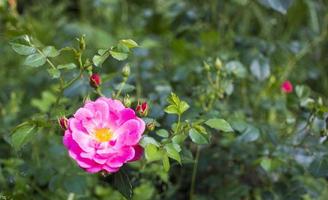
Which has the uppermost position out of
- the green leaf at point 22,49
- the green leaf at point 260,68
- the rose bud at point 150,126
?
the green leaf at point 22,49

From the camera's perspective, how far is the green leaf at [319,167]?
122cm

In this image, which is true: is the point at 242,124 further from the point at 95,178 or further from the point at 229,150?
the point at 95,178

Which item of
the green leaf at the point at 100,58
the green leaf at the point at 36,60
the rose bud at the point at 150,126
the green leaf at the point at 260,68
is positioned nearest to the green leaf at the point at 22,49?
the green leaf at the point at 36,60

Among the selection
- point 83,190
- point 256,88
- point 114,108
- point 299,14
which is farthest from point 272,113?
point 114,108

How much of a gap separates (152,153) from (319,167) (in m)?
0.44

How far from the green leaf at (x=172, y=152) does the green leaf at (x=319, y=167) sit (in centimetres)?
37

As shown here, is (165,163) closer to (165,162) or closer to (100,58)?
(165,162)

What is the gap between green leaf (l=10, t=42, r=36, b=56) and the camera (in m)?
1.07

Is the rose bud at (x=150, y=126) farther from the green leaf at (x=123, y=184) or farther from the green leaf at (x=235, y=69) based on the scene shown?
the green leaf at (x=235, y=69)

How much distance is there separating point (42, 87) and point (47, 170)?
95 centimetres

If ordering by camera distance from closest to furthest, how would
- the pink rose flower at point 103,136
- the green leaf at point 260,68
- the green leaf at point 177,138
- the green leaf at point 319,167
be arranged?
1. the pink rose flower at point 103,136
2. the green leaf at point 177,138
3. the green leaf at point 319,167
4. the green leaf at point 260,68

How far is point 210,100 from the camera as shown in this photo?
1403 millimetres

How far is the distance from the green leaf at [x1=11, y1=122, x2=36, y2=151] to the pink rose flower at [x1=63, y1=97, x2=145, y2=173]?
0.40 feet

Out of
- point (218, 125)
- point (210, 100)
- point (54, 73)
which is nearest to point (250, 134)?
point (210, 100)
